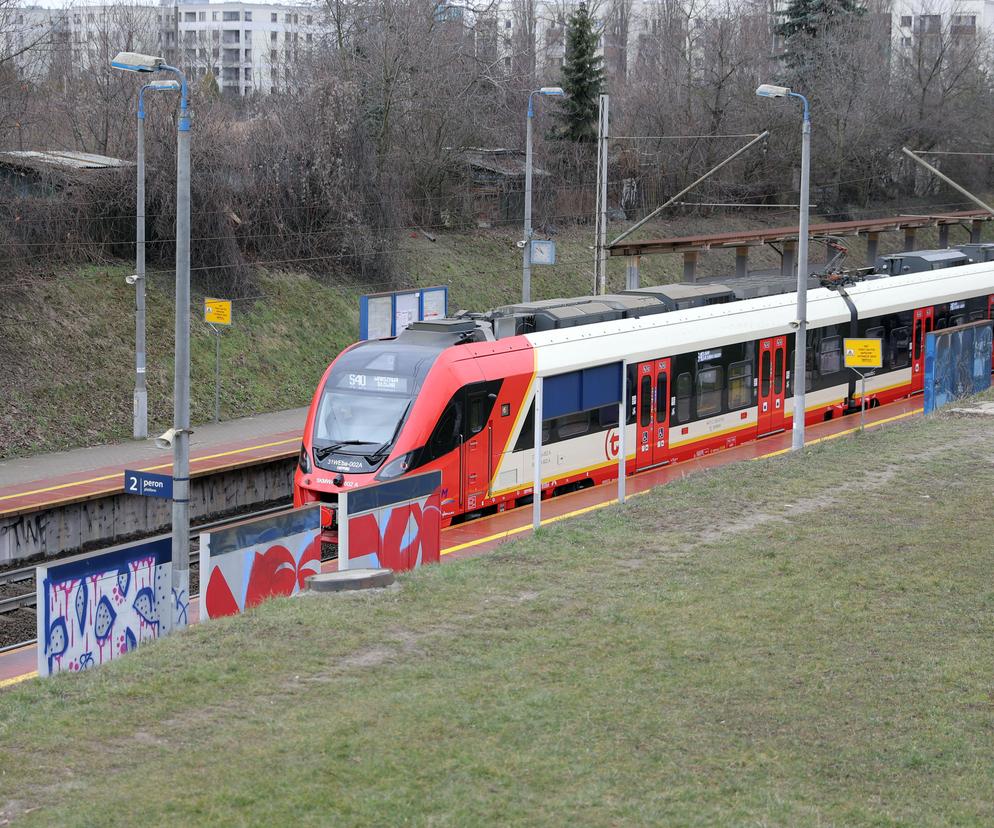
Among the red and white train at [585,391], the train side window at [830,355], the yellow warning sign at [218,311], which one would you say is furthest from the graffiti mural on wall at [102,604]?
the train side window at [830,355]

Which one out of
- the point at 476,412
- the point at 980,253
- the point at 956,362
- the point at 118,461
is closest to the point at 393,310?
the point at 118,461

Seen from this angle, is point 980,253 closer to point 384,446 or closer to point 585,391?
point 585,391

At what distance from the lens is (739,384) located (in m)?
25.0

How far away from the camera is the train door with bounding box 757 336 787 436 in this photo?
1011 inches

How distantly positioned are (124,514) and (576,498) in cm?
717

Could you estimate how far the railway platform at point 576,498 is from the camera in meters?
14.6

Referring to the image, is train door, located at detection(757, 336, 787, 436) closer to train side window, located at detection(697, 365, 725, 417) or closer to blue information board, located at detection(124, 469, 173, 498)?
train side window, located at detection(697, 365, 725, 417)

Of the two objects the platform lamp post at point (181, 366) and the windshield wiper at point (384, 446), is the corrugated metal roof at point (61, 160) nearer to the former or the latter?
the windshield wiper at point (384, 446)

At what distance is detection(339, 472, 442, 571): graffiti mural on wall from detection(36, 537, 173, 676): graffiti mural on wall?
2258 mm

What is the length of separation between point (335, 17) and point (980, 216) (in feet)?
74.8

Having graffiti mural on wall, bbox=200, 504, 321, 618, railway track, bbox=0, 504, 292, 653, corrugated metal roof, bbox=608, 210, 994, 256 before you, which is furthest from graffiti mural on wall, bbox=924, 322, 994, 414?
graffiti mural on wall, bbox=200, 504, 321, 618

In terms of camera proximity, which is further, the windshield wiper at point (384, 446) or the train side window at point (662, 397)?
the train side window at point (662, 397)

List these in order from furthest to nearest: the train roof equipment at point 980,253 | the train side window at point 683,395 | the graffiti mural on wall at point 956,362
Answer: the train roof equipment at point 980,253
the graffiti mural on wall at point 956,362
the train side window at point 683,395

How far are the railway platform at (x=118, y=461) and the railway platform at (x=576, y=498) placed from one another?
0.59ft
